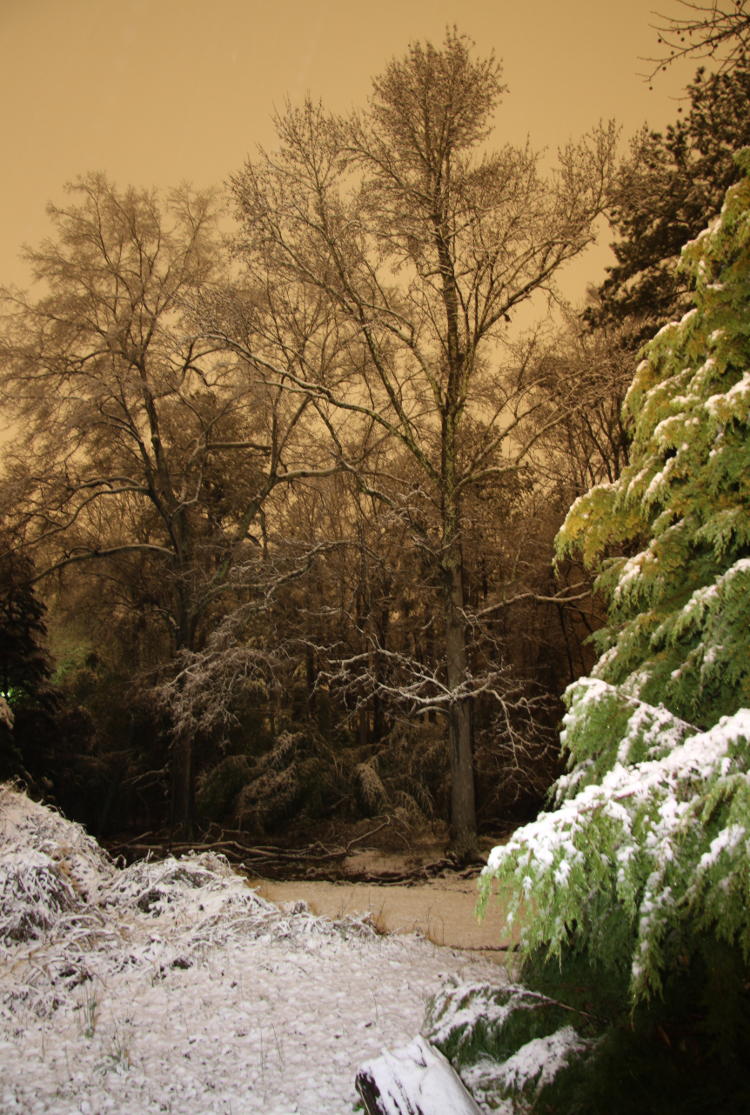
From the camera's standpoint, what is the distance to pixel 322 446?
14258 mm

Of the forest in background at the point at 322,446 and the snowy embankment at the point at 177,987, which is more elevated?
the forest in background at the point at 322,446

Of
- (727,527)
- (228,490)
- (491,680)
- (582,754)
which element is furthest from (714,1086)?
(228,490)

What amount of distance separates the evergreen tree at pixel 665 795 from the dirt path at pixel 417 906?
3.45 meters

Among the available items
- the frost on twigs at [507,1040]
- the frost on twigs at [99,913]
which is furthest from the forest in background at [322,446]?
the frost on twigs at [507,1040]

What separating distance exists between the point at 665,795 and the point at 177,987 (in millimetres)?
4316

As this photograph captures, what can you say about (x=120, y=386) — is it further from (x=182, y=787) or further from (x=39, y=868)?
(x=39, y=868)

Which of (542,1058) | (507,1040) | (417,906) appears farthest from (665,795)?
(417,906)

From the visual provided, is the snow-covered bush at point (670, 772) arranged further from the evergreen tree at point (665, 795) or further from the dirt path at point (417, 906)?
the dirt path at point (417, 906)

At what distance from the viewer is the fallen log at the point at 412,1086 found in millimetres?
2975

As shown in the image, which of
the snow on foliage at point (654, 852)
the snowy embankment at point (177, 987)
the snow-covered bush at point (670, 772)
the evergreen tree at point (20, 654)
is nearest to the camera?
the snow on foliage at point (654, 852)

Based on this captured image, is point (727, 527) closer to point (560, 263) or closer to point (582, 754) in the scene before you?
point (582, 754)

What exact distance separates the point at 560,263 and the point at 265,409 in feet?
21.7

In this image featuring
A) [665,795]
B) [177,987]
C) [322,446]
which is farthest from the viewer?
[322,446]

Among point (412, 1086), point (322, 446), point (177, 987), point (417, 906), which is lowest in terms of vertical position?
point (417, 906)
